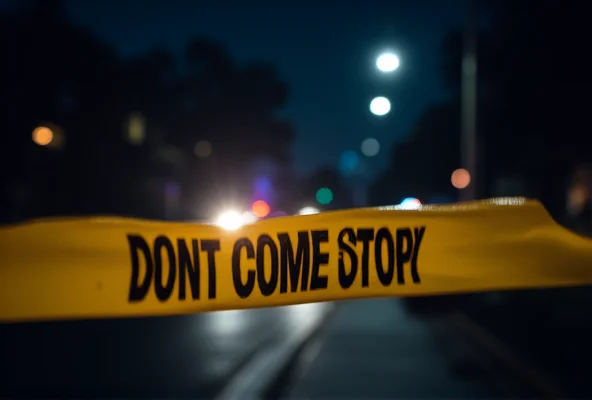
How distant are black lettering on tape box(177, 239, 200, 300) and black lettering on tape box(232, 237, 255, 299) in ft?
0.64

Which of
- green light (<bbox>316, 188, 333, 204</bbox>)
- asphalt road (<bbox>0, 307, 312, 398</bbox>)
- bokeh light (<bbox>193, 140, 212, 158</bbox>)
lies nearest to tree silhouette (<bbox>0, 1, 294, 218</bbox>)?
bokeh light (<bbox>193, 140, 212, 158</bbox>)

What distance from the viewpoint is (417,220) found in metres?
4.57

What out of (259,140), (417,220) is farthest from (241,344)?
(259,140)

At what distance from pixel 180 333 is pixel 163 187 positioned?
47529 mm

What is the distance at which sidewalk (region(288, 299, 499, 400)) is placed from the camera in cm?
1095

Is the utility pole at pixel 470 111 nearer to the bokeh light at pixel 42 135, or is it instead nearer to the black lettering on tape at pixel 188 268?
the black lettering on tape at pixel 188 268

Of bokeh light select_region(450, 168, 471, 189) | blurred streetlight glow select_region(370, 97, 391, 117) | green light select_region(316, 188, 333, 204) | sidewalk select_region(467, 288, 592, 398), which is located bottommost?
sidewalk select_region(467, 288, 592, 398)

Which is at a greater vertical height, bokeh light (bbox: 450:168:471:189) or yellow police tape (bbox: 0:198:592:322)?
yellow police tape (bbox: 0:198:592:322)

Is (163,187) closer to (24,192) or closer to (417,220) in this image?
(24,192)

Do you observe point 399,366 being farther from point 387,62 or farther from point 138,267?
point 138,267

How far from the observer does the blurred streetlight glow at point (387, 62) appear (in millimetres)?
14922

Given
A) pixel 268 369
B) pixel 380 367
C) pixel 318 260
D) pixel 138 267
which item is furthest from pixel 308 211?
pixel 138 267

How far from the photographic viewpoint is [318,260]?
4410 millimetres

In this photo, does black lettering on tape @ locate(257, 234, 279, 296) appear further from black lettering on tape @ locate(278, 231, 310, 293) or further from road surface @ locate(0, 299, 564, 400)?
road surface @ locate(0, 299, 564, 400)
